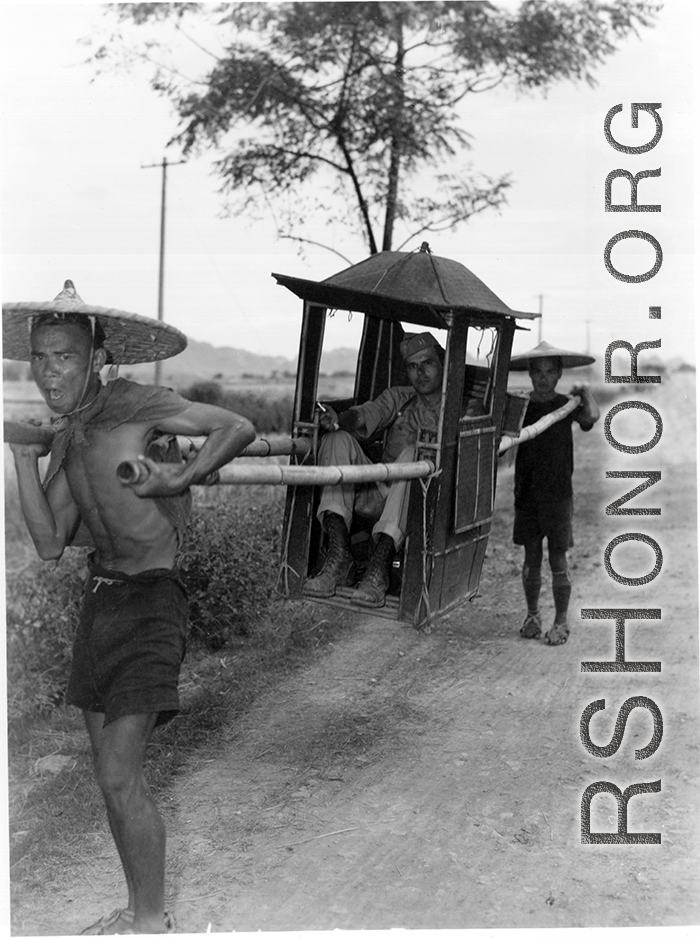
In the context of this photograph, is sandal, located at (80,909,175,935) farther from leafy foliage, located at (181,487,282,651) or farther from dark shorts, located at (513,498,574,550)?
dark shorts, located at (513,498,574,550)

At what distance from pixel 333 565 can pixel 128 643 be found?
1.66 m

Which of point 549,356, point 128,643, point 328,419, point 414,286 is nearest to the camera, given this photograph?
point 128,643

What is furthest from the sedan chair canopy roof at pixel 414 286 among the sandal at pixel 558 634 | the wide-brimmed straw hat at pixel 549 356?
the sandal at pixel 558 634

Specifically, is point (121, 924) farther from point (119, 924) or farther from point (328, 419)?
point (328, 419)

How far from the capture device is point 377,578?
4.36 metres

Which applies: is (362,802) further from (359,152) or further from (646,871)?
(359,152)

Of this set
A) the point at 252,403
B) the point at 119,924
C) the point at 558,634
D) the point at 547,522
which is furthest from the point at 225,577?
the point at 252,403

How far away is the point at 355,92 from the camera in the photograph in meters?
6.17

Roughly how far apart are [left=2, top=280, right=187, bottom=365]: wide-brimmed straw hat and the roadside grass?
6.51 ft

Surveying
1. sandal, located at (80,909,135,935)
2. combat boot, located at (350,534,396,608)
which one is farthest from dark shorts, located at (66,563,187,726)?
combat boot, located at (350,534,396,608)

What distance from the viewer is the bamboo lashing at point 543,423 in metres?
4.99

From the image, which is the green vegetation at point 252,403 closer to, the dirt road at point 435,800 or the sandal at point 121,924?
the dirt road at point 435,800

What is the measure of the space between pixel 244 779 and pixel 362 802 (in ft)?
1.85

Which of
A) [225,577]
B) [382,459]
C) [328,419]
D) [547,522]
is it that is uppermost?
[328,419]
